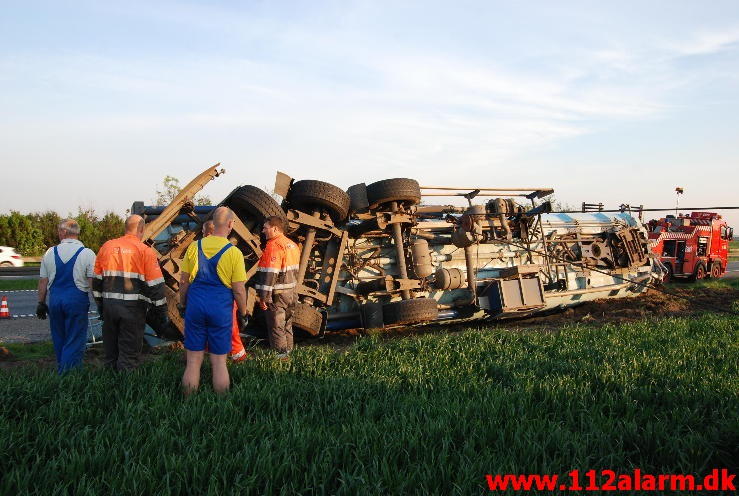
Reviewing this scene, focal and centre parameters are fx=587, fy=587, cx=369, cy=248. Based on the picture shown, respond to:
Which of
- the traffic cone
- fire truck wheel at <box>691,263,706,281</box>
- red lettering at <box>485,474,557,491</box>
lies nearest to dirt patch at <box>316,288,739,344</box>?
red lettering at <box>485,474,557,491</box>

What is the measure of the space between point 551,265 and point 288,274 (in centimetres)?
594

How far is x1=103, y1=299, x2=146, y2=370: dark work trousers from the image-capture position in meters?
5.68

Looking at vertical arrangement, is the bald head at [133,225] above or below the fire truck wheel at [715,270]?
above

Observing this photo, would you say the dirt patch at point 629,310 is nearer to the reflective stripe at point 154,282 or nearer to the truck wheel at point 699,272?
the truck wheel at point 699,272

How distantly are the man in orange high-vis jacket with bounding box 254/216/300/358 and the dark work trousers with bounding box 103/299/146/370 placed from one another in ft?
4.70

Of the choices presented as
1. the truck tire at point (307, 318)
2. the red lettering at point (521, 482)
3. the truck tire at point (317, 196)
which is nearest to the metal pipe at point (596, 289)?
the truck tire at point (317, 196)

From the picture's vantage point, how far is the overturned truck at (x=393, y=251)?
747 centimetres

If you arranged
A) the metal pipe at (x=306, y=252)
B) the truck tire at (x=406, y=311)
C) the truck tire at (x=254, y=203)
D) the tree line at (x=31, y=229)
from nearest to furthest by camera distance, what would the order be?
1. the truck tire at (x=254, y=203)
2. the metal pipe at (x=306, y=252)
3. the truck tire at (x=406, y=311)
4. the tree line at (x=31, y=229)

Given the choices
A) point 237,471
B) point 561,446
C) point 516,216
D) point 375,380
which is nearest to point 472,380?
point 375,380

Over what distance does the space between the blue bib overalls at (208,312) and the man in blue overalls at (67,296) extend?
164 centimetres

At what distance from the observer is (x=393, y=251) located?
9.22 metres

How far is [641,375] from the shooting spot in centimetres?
535

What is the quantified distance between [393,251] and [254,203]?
106 inches

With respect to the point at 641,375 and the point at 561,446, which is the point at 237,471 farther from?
the point at 641,375
